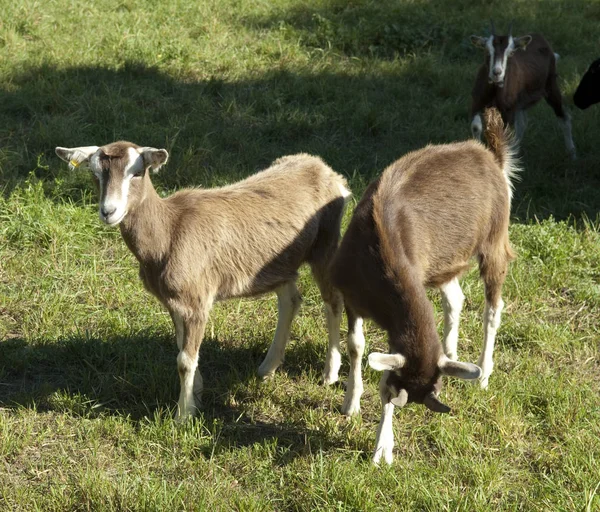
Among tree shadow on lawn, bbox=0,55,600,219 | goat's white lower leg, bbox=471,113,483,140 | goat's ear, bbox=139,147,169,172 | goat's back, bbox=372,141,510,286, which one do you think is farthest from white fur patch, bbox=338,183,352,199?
goat's white lower leg, bbox=471,113,483,140

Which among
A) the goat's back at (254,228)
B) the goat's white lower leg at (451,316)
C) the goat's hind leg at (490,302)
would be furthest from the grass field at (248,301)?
the goat's back at (254,228)

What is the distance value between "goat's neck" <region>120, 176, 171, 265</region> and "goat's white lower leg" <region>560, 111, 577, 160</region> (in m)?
5.18

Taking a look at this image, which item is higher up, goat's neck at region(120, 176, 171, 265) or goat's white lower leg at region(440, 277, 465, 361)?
goat's neck at region(120, 176, 171, 265)

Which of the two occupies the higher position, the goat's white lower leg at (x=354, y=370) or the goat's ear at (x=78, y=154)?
the goat's ear at (x=78, y=154)

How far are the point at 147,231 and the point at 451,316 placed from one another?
2097 mm

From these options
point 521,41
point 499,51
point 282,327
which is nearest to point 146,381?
point 282,327

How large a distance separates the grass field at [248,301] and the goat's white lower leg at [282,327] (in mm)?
107

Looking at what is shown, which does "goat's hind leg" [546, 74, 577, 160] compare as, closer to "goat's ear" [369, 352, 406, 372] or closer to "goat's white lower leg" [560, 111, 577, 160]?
"goat's white lower leg" [560, 111, 577, 160]

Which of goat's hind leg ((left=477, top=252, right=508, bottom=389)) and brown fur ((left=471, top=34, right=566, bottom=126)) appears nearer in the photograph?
goat's hind leg ((left=477, top=252, right=508, bottom=389))

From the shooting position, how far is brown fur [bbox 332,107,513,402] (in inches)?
174

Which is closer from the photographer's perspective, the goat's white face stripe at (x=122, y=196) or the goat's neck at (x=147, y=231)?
the goat's white face stripe at (x=122, y=196)

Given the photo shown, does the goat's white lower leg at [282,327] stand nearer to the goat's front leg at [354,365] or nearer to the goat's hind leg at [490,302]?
the goat's front leg at [354,365]

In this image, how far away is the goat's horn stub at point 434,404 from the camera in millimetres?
4238

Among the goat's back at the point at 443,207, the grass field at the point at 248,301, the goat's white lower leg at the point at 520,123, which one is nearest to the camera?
the grass field at the point at 248,301
